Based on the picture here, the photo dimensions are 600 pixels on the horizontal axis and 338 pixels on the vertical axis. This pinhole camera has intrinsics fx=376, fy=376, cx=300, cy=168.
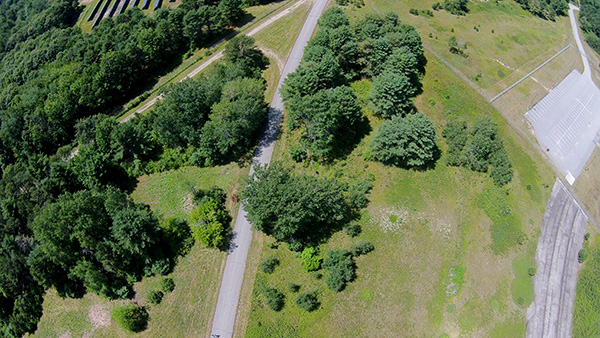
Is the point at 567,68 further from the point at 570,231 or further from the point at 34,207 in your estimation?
the point at 34,207

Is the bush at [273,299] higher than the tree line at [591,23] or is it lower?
lower

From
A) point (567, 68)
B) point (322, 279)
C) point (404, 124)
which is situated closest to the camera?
point (322, 279)

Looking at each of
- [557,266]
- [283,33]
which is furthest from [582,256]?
[283,33]

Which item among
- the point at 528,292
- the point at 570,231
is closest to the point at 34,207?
the point at 528,292

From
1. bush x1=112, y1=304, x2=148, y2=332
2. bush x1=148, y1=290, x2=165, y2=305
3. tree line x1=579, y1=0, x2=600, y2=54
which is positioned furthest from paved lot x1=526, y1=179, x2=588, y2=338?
tree line x1=579, y1=0, x2=600, y2=54

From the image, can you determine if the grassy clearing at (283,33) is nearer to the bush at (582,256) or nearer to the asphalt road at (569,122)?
the asphalt road at (569,122)

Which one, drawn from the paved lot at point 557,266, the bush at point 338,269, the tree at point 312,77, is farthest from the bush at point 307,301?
the tree at point 312,77
